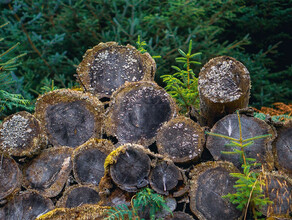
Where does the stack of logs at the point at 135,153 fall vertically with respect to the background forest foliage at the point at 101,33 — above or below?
above

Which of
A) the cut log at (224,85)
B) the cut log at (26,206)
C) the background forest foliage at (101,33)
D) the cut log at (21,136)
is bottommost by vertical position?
the background forest foliage at (101,33)

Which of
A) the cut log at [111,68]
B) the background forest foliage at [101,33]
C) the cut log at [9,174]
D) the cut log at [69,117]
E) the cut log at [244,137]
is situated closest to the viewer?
the cut log at [244,137]

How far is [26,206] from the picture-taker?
2594 millimetres

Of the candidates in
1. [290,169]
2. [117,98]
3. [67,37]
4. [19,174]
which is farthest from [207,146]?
[67,37]

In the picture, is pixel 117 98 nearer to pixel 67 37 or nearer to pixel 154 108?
pixel 154 108

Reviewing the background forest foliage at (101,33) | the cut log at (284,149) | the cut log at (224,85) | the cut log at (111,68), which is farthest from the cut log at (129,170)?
the background forest foliage at (101,33)

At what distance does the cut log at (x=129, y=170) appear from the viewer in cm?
225

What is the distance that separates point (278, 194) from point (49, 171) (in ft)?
5.55

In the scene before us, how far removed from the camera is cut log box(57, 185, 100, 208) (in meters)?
2.57

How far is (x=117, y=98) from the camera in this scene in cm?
293

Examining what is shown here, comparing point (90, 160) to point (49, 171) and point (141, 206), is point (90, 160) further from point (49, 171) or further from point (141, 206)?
point (141, 206)

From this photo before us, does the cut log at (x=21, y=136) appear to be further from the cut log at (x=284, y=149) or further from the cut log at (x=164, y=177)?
the cut log at (x=284, y=149)

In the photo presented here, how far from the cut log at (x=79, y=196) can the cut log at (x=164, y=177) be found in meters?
0.53

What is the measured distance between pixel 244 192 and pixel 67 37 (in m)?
5.13
